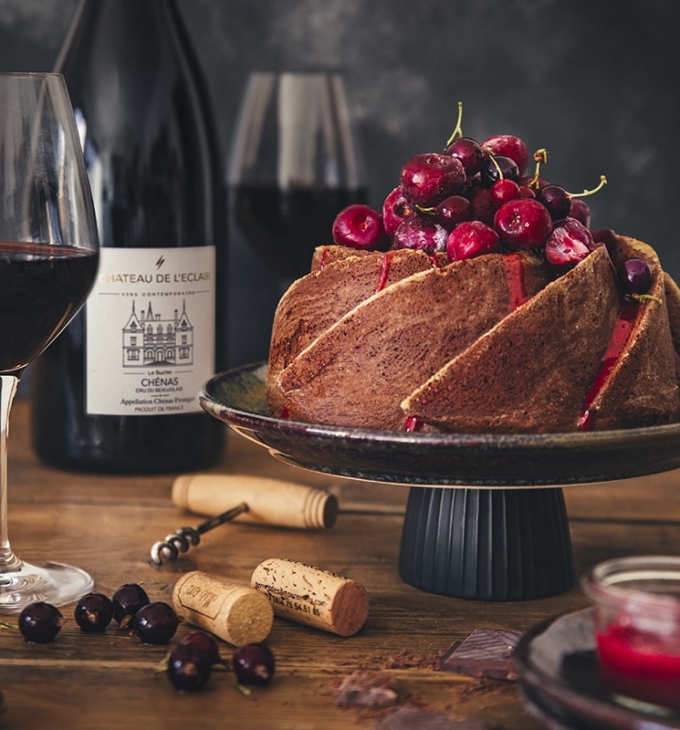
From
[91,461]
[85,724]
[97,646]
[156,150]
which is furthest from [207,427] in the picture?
[85,724]

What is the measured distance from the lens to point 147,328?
1.49 meters

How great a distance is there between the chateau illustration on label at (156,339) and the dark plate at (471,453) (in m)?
0.49

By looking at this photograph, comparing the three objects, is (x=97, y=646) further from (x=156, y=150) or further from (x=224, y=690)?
(x=156, y=150)

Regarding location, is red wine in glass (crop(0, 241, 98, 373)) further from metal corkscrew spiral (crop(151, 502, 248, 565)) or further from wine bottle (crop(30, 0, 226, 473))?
wine bottle (crop(30, 0, 226, 473))

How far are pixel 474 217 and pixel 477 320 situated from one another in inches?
4.0

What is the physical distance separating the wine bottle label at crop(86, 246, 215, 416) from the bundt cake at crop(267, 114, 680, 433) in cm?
42

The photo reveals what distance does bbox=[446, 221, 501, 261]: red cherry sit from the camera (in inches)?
40.0

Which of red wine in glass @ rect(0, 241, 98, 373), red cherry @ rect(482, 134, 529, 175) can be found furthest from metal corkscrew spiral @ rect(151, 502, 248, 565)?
red cherry @ rect(482, 134, 529, 175)

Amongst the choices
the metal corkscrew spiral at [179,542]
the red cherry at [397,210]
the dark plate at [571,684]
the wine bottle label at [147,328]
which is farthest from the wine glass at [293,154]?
the dark plate at [571,684]

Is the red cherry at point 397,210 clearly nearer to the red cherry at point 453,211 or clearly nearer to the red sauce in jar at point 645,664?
the red cherry at point 453,211

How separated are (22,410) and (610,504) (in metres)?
0.98

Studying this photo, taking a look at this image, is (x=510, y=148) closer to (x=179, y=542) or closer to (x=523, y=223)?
(x=523, y=223)

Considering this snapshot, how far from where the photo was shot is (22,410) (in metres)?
1.97

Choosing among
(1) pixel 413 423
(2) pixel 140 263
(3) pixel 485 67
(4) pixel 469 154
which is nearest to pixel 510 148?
(4) pixel 469 154
